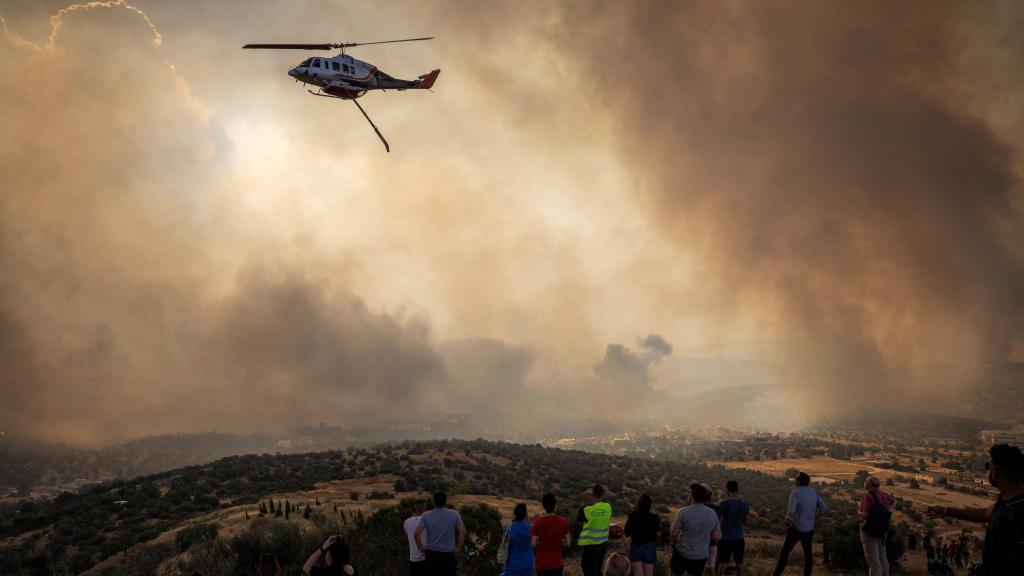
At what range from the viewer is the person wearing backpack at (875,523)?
38.0 feet

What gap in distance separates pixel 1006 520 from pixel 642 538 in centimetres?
624

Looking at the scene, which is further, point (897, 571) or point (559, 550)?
point (897, 571)

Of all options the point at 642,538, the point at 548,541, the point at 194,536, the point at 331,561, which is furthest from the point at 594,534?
the point at 194,536

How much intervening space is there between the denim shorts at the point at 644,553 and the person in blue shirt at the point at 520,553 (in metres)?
2.15

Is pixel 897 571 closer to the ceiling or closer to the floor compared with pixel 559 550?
closer to the floor

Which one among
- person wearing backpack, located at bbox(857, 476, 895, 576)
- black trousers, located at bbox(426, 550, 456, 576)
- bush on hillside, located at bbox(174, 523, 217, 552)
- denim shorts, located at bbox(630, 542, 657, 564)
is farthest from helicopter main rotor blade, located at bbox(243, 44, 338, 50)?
person wearing backpack, located at bbox(857, 476, 895, 576)

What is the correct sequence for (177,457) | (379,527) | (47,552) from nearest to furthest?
1. (379,527)
2. (47,552)
3. (177,457)

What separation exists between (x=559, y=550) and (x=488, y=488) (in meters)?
33.6

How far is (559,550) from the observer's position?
973 centimetres

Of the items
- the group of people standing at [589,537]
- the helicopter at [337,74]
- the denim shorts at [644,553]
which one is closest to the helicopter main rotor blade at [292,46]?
the helicopter at [337,74]

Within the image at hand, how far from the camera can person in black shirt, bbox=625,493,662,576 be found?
33.8ft

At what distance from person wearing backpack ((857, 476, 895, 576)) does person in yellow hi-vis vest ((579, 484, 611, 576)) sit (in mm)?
6007

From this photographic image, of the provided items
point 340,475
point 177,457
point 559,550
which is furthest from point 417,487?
point 177,457

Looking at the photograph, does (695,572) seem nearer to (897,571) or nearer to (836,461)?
(897,571)
